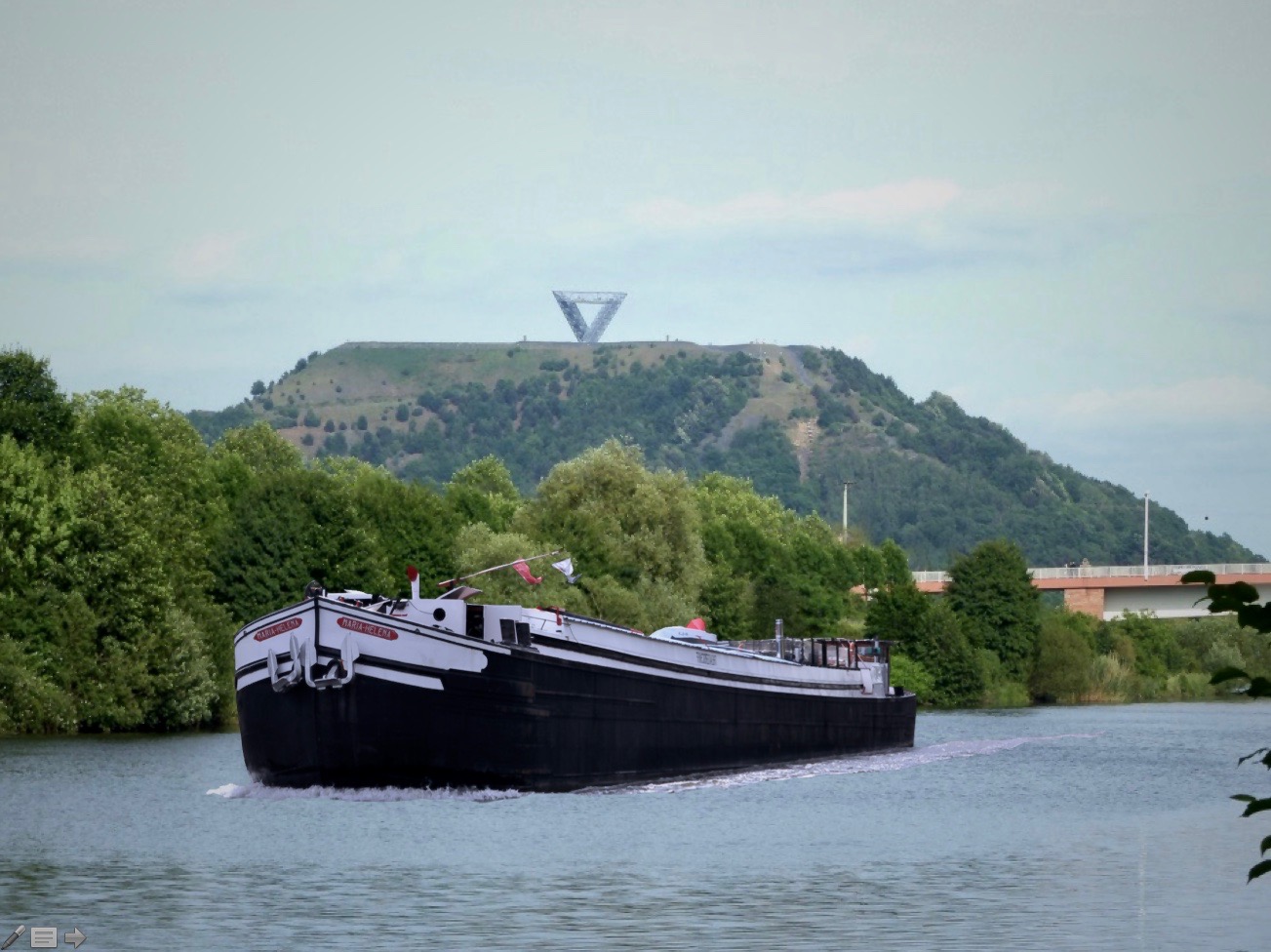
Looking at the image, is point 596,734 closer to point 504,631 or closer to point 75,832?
point 504,631

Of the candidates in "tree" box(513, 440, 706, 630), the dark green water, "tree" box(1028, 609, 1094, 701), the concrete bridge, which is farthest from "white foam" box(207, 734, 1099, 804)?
the concrete bridge

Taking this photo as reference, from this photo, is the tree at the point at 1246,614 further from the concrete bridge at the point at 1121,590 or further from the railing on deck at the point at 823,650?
the concrete bridge at the point at 1121,590

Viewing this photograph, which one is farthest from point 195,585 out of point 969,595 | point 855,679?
point 969,595

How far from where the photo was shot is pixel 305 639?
48.7 meters

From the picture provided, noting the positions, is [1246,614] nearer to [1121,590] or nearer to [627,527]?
[627,527]

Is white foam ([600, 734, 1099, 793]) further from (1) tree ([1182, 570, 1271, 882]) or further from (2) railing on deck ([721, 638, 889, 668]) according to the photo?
(1) tree ([1182, 570, 1271, 882])

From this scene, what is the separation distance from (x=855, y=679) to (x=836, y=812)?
99.8 feet

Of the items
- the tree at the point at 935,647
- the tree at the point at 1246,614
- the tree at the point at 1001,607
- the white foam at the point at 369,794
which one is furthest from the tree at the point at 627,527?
the tree at the point at 1246,614

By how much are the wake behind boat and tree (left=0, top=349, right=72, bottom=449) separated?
1506 inches

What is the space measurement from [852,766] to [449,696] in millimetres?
25306

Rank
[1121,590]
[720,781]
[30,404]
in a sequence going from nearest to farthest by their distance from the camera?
[720,781]
[30,404]
[1121,590]

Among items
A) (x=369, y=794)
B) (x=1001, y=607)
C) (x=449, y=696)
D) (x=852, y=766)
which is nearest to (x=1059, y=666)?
(x=1001, y=607)

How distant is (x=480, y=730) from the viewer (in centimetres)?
4966

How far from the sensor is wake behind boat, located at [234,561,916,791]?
159 feet
